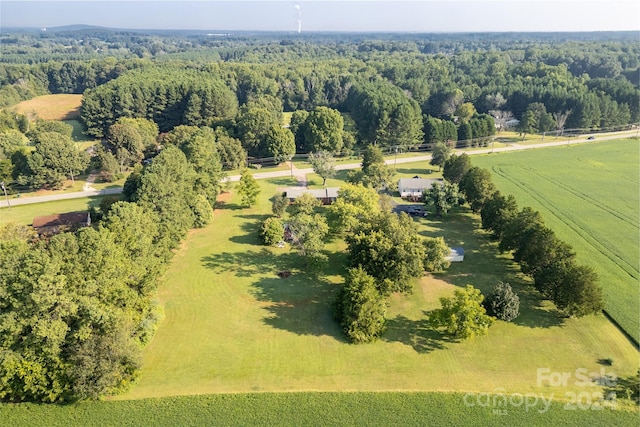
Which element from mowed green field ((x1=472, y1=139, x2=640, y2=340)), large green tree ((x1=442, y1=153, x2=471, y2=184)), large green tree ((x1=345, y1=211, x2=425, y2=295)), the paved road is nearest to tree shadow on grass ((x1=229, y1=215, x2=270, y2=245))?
large green tree ((x1=345, y1=211, x2=425, y2=295))

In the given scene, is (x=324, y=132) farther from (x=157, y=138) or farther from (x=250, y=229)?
(x=157, y=138)

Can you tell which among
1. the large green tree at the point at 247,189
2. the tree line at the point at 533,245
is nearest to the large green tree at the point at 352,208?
the tree line at the point at 533,245

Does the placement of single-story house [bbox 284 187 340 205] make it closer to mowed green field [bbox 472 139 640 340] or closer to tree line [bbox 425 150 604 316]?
tree line [bbox 425 150 604 316]

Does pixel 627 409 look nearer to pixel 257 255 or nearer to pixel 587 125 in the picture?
pixel 257 255

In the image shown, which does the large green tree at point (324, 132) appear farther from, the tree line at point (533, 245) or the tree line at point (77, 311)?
the tree line at point (77, 311)

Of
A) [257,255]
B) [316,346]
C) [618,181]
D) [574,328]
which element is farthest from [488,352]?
[618,181]

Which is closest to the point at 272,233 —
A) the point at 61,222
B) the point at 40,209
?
the point at 61,222

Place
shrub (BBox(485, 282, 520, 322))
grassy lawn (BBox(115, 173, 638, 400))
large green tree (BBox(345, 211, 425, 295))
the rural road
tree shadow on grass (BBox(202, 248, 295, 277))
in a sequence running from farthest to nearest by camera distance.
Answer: the rural road < tree shadow on grass (BBox(202, 248, 295, 277)) < large green tree (BBox(345, 211, 425, 295)) < shrub (BBox(485, 282, 520, 322)) < grassy lawn (BBox(115, 173, 638, 400))
